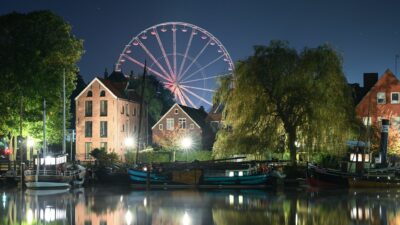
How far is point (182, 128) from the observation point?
8906cm

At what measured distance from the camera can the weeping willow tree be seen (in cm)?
6038

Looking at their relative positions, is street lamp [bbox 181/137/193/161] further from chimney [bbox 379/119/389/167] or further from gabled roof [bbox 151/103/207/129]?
chimney [bbox 379/119/389/167]

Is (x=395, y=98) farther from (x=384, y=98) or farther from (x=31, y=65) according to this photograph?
(x=31, y=65)

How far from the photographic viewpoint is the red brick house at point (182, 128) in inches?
3435

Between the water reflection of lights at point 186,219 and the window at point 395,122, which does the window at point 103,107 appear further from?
the water reflection of lights at point 186,219

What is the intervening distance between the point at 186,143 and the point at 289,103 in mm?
20320

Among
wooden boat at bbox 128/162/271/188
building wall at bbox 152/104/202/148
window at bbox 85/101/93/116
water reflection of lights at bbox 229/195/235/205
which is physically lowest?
water reflection of lights at bbox 229/195/235/205

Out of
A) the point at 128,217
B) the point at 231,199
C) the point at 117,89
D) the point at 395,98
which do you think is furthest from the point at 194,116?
the point at 128,217

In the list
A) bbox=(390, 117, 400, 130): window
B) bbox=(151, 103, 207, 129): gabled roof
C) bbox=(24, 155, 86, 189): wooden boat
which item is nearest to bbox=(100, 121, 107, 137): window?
bbox=(151, 103, 207, 129): gabled roof

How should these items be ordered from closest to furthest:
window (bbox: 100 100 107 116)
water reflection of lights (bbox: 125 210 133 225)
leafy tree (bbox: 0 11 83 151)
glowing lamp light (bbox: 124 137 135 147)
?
water reflection of lights (bbox: 125 210 133 225), leafy tree (bbox: 0 11 83 151), glowing lamp light (bbox: 124 137 135 147), window (bbox: 100 100 107 116)

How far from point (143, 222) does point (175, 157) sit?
41.9 metres

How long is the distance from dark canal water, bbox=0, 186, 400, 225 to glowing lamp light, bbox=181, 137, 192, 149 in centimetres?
2035

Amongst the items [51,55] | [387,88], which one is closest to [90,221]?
[51,55]

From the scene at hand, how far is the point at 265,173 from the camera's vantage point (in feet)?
202
